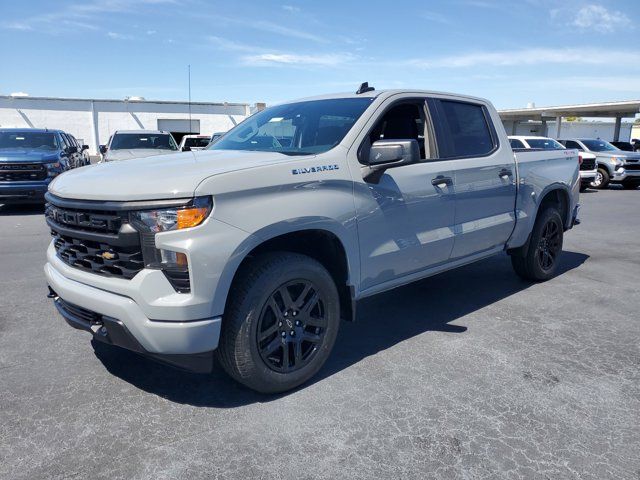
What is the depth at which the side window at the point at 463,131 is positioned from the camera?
439 cm

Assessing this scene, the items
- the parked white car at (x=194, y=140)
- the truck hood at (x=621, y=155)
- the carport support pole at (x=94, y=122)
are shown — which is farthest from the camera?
the carport support pole at (x=94, y=122)

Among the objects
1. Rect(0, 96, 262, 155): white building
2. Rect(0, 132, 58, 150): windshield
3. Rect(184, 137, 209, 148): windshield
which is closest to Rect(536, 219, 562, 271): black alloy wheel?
Rect(0, 132, 58, 150): windshield

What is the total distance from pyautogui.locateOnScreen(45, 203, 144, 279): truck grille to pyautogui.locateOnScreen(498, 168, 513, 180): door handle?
11.1ft

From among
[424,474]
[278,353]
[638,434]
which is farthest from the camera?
[278,353]

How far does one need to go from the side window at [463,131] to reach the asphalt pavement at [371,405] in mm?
1487

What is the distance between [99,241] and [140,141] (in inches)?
454

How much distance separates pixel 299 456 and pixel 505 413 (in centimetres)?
125

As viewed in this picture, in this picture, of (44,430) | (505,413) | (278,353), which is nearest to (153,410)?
(44,430)

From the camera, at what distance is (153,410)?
10.1 feet

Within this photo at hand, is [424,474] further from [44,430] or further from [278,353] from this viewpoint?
[44,430]

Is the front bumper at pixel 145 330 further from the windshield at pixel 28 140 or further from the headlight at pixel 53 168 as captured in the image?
the windshield at pixel 28 140

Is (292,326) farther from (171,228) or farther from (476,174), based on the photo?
(476,174)

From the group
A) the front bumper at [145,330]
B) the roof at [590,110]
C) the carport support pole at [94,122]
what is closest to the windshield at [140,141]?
the front bumper at [145,330]

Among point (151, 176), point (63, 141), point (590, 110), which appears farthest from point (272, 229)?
point (590, 110)
